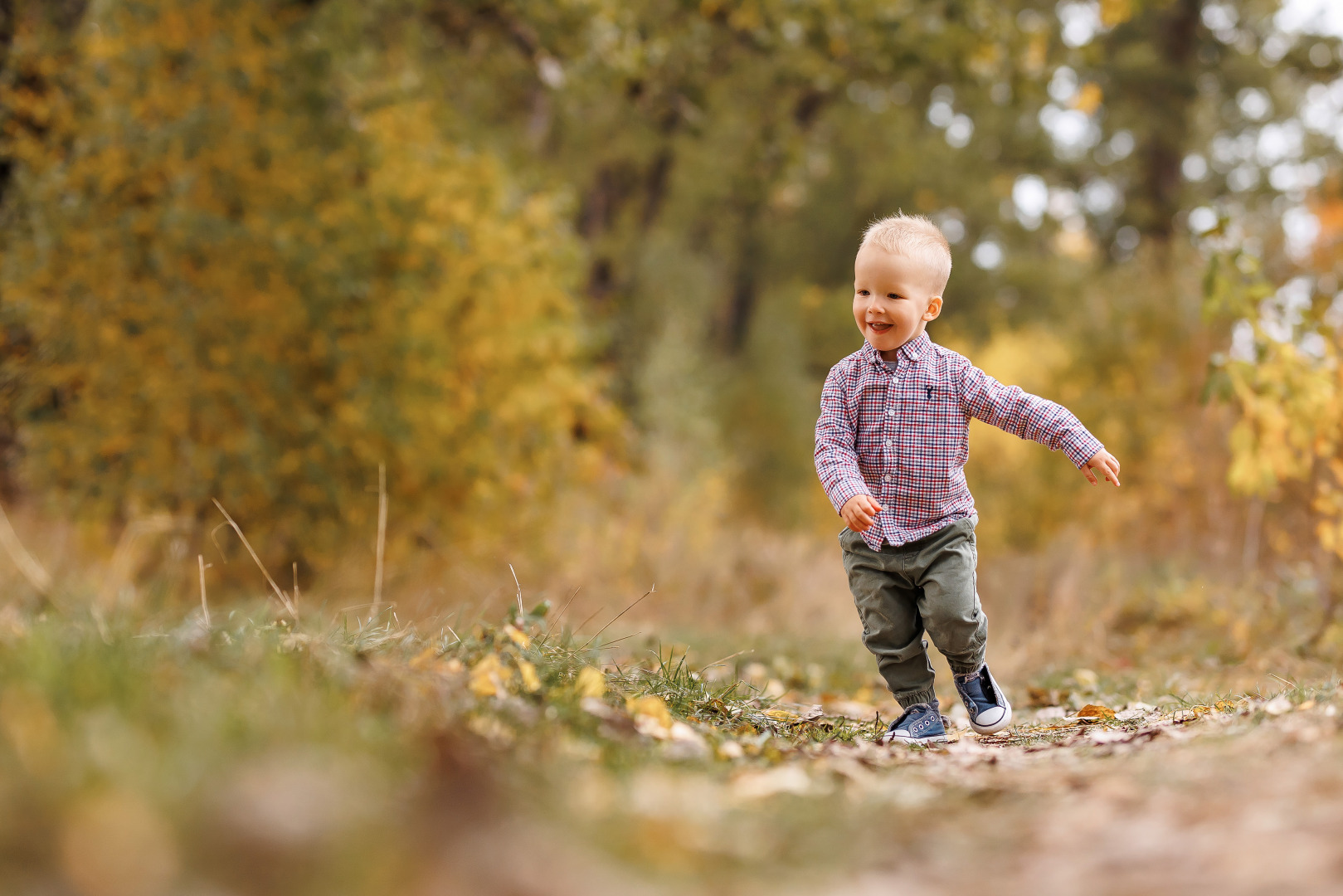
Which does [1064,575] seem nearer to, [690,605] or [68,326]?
Answer: [690,605]

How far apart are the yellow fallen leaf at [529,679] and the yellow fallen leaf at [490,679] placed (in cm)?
4

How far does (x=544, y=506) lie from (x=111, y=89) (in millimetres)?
4356

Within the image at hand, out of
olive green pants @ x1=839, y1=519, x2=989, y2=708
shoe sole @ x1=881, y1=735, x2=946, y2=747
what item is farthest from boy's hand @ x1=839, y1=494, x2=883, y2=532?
shoe sole @ x1=881, y1=735, x2=946, y2=747

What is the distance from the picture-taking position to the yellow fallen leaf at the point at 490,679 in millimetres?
2268

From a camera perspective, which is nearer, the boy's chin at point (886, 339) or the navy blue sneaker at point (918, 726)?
the navy blue sneaker at point (918, 726)

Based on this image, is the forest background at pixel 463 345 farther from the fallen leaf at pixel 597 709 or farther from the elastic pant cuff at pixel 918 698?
the elastic pant cuff at pixel 918 698

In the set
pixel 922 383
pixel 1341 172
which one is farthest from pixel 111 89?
pixel 1341 172

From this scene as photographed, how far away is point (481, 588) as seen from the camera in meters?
→ 6.39

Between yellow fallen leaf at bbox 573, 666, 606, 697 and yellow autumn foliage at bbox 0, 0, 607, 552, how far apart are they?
5026 millimetres

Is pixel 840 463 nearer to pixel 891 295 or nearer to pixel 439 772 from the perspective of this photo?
pixel 891 295

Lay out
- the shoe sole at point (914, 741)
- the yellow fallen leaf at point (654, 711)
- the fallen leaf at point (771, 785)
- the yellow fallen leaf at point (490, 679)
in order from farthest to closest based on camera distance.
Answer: the shoe sole at point (914, 741) < the yellow fallen leaf at point (654, 711) < the yellow fallen leaf at point (490, 679) < the fallen leaf at point (771, 785)

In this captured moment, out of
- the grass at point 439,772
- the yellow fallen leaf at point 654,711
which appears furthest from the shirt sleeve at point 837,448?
the yellow fallen leaf at point 654,711

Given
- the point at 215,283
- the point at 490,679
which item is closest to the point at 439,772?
the point at 490,679

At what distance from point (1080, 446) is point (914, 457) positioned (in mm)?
467
